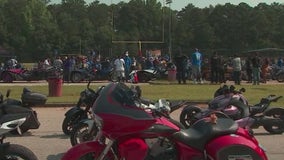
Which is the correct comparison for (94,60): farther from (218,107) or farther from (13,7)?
(13,7)

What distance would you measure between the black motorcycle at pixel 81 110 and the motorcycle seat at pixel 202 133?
141 inches

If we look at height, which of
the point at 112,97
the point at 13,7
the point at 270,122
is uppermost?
the point at 13,7

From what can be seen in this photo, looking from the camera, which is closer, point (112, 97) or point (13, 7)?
point (112, 97)

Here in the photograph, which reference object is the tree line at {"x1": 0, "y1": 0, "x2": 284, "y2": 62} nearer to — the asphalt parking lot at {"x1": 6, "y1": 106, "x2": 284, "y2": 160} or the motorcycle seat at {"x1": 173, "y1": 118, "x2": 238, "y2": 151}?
the asphalt parking lot at {"x1": 6, "y1": 106, "x2": 284, "y2": 160}

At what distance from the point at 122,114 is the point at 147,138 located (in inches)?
14.8

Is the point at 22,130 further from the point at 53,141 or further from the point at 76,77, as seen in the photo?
the point at 76,77

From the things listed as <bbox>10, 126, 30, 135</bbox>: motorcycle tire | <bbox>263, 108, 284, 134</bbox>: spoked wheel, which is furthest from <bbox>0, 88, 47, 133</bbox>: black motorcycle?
<bbox>263, 108, 284, 134</bbox>: spoked wheel

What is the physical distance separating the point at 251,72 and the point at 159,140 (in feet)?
79.7

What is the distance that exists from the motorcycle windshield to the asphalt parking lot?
3.28 metres

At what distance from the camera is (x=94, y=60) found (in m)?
35.2

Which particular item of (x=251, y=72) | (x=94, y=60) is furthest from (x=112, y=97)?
(x=94, y=60)

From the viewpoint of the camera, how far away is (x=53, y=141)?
9969mm

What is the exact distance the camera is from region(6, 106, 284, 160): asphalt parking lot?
28.5 ft

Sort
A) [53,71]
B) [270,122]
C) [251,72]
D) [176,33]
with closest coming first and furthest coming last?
[270,122]
[251,72]
[53,71]
[176,33]
